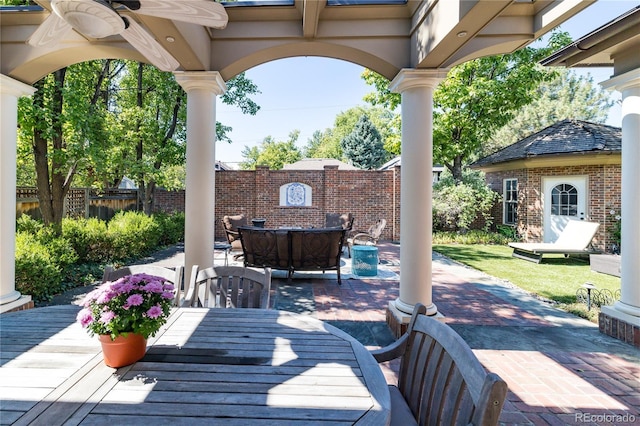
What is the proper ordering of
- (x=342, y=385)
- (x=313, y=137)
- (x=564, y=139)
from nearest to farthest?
(x=342, y=385) < (x=564, y=139) < (x=313, y=137)

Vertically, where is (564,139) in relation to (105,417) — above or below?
above

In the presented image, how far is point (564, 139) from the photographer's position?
31.0 ft

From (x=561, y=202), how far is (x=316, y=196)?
25.5ft

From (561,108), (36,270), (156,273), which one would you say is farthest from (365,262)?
(561,108)

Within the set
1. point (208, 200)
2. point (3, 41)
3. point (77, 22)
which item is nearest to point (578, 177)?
point (208, 200)

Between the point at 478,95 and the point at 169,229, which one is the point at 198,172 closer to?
the point at 169,229

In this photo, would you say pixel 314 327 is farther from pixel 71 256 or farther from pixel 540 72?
pixel 540 72

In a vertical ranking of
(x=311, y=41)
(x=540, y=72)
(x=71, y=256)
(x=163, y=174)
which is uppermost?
(x=540, y=72)

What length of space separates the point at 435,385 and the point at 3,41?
5049 mm

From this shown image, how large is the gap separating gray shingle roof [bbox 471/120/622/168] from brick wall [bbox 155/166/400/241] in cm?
426

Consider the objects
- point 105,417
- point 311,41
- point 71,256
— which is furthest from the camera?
point 71,256

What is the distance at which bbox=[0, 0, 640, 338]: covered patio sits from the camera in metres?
3.03

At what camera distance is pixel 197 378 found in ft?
4.23

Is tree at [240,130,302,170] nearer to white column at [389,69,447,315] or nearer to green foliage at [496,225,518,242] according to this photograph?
green foliage at [496,225,518,242]
